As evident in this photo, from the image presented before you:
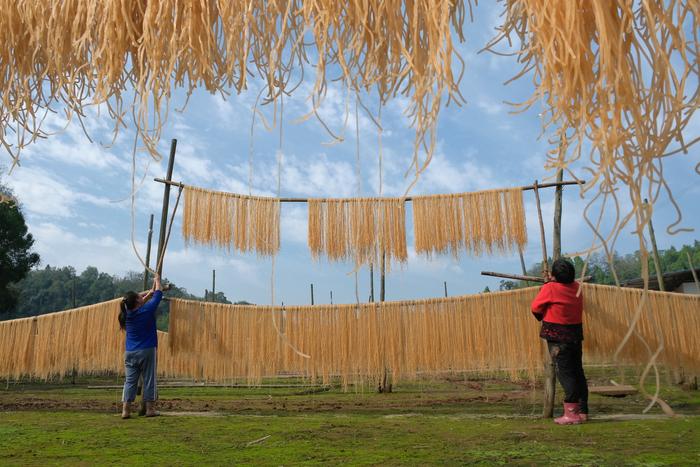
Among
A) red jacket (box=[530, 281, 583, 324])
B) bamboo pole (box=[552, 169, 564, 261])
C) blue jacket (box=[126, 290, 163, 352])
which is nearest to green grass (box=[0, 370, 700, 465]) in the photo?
blue jacket (box=[126, 290, 163, 352])

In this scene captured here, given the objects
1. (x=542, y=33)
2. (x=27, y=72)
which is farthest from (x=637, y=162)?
(x=27, y=72)

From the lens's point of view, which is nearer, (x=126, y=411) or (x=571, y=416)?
(x=571, y=416)

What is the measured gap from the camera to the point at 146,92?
0.97 metres

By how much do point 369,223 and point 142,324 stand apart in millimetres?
2369

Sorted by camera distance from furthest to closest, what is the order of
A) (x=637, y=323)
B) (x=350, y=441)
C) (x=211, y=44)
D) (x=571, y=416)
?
(x=637, y=323), (x=571, y=416), (x=350, y=441), (x=211, y=44)

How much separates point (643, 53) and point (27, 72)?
1285 millimetres

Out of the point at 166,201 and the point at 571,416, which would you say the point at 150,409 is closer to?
the point at 166,201

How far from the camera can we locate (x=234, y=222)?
5.35 meters

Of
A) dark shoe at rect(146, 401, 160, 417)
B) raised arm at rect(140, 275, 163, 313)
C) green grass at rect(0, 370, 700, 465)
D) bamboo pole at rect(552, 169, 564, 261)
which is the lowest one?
green grass at rect(0, 370, 700, 465)

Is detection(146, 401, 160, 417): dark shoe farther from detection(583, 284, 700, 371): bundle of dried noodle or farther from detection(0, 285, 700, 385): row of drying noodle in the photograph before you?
detection(583, 284, 700, 371): bundle of dried noodle

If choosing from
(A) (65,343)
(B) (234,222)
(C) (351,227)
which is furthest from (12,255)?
(C) (351,227)

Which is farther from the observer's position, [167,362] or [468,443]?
[167,362]

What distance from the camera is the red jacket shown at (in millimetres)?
3906

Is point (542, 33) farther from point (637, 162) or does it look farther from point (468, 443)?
point (468, 443)
